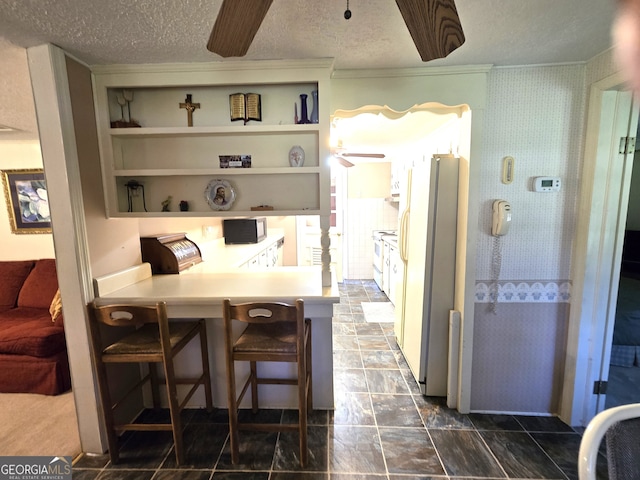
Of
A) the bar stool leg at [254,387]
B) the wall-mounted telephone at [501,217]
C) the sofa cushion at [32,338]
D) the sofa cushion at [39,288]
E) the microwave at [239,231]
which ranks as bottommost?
the bar stool leg at [254,387]

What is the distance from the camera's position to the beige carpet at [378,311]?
3.30m

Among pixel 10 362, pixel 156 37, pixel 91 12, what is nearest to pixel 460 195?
pixel 156 37

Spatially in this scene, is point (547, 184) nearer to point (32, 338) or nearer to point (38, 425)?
point (38, 425)

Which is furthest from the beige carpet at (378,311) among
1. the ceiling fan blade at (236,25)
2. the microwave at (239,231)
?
the ceiling fan blade at (236,25)

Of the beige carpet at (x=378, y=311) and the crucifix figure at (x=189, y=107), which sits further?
the beige carpet at (x=378, y=311)

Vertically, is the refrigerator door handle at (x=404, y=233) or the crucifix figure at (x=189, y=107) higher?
the crucifix figure at (x=189, y=107)

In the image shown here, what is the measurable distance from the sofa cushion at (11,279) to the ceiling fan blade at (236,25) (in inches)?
124

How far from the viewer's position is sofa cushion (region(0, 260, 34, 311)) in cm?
248

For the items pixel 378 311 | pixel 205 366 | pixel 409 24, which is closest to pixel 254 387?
pixel 205 366

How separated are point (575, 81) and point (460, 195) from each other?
0.87m

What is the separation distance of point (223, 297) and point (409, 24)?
1461 millimetres

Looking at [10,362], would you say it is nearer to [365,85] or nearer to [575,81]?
[365,85]

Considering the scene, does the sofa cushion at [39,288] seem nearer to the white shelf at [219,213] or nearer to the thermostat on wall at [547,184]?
the white shelf at [219,213]

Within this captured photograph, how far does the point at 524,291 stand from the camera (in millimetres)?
1716
